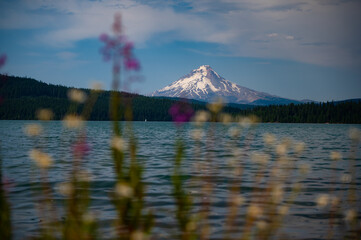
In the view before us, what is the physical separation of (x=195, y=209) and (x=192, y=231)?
5.01 metres

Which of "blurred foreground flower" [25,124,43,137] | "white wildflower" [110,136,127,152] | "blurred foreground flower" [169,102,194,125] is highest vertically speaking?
"blurred foreground flower" [169,102,194,125]

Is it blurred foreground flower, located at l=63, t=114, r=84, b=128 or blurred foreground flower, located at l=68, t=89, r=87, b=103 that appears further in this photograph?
blurred foreground flower, located at l=63, t=114, r=84, b=128

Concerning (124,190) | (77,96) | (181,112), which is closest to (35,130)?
(77,96)

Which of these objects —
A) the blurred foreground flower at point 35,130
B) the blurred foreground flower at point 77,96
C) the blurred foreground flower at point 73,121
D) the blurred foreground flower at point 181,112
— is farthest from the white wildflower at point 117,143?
the blurred foreground flower at point 35,130

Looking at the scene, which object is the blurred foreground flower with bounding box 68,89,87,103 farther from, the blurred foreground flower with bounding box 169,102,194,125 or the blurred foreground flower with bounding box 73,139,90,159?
the blurred foreground flower with bounding box 169,102,194,125

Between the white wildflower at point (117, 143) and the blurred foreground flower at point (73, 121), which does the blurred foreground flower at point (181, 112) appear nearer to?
the white wildflower at point (117, 143)

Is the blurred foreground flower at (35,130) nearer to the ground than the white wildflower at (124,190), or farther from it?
farther from it

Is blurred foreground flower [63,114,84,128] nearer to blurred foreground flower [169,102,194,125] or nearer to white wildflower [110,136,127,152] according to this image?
white wildflower [110,136,127,152]

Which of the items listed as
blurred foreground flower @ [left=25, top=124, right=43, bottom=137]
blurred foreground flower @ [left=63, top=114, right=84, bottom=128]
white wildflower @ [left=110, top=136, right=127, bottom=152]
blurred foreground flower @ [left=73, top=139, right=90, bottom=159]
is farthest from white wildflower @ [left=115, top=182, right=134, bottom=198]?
blurred foreground flower @ [left=25, top=124, right=43, bottom=137]

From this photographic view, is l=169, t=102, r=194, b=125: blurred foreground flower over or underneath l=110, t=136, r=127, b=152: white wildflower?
over

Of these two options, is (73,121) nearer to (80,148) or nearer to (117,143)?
(80,148)

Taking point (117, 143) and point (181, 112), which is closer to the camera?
point (117, 143)

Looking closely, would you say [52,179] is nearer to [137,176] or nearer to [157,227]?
[157,227]

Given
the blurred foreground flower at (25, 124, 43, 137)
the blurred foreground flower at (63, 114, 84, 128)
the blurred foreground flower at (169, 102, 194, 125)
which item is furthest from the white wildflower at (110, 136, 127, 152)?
the blurred foreground flower at (25, 124, 43, 137)
